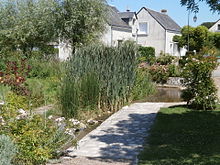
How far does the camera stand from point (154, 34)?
125ft

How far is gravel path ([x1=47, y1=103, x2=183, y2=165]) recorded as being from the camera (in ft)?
17.1

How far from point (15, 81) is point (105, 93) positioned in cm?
295

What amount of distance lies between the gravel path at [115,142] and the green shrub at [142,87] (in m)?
2.84

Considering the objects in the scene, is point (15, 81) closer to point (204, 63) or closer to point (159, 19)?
point (204, 63)

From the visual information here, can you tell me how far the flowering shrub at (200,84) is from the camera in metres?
9.65

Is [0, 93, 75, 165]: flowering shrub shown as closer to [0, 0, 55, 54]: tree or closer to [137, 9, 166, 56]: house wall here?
[0, 0, 55, 54]: tree

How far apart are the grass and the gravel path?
223 millimetres

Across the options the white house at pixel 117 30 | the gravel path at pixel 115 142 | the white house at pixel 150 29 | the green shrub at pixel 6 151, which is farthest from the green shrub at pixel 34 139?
the white house at pixel 150 29

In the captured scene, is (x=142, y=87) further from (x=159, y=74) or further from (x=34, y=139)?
(x=34, y=139)

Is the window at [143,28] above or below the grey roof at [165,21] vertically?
below

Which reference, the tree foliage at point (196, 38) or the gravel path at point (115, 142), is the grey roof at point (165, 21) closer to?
the tree foliage at point (196, 38)

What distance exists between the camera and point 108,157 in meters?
5.36

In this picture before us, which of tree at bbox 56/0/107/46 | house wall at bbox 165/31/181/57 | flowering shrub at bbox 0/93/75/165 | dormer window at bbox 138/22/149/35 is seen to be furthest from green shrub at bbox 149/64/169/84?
dormer window at bbox 138/22/149/35

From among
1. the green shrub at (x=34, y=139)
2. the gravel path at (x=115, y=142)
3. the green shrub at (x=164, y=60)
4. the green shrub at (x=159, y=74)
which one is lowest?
the gravel path at (x=115, y=142)
